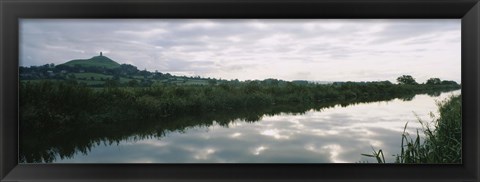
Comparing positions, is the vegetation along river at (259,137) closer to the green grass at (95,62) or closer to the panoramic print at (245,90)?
the panoramic print at (245,90)

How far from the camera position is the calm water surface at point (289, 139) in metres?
1.55

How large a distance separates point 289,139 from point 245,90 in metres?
0.30

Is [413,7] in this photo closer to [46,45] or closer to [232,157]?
[232,157]

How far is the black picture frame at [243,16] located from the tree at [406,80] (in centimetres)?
27

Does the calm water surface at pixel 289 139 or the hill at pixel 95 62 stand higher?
the hill at pixel 95 62

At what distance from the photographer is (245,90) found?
64.2 inches

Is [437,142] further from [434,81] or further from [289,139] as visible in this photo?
[289,139]

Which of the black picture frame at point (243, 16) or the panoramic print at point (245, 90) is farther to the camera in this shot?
the panoramic print at point (245, 90)

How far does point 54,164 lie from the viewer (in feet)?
4.58

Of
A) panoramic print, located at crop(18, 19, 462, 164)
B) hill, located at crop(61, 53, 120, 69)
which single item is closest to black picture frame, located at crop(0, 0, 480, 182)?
panoramic print, located at crop(18, 19, 462, 164)

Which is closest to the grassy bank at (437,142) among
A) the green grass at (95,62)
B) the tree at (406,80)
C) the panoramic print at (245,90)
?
the panoramic print at (245,90)

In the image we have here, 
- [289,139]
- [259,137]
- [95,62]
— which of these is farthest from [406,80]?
[95,62]

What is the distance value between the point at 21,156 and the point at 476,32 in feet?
6.20

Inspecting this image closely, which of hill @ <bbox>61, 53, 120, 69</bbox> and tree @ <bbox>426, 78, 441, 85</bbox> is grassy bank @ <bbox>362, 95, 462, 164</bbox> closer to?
tree @ <bbox>426, 78, 441, 85</bbox>
